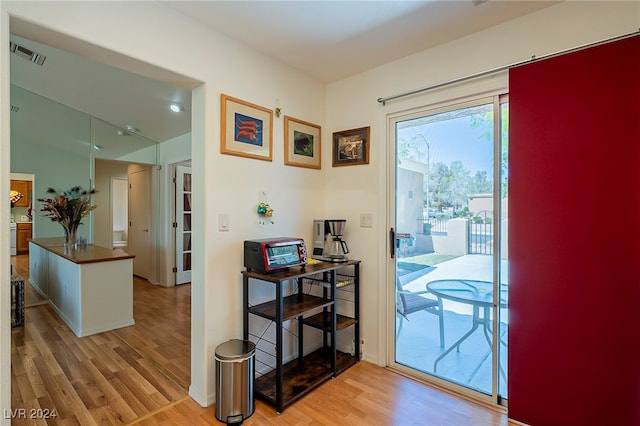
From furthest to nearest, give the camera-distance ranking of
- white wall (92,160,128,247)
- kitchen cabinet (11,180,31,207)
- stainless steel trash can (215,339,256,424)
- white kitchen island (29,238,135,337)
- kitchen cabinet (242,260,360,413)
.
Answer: white wall (92,160,128,247) → kitchen cabinet (11,180,31,207) → white kitchen island (29,238,135,337) → kitchen cabinet (242,260,360,413) → stainless steel trash can (215,339,256,424)

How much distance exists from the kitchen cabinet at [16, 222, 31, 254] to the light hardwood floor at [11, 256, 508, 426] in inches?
57.1

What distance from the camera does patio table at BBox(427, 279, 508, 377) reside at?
2.13m

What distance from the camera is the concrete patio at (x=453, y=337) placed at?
2150 millimetres

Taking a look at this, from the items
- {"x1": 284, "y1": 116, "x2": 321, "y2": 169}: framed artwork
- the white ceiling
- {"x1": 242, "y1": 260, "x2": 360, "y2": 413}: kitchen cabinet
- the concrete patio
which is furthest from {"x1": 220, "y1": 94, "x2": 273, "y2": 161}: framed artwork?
the concrete patio

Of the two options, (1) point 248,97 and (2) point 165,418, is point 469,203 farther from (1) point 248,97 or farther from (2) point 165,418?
(2) point 165,418

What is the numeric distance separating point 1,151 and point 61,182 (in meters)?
3.22

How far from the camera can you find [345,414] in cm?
197

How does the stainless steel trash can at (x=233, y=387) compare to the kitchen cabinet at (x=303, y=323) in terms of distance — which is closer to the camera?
the stainless steel trash can at (x=233, y=387)

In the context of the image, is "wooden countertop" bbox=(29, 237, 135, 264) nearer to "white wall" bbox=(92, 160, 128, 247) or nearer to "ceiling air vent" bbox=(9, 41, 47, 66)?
"white wall" bbox=(92, 160, 128, 247)

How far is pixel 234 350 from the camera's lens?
2.00 metres

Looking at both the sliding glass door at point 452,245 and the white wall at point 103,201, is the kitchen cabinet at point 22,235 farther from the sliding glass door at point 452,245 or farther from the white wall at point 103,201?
the sliding glass door at point 452,245

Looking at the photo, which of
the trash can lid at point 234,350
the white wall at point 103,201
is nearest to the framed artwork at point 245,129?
the trash can lid at point 234,350

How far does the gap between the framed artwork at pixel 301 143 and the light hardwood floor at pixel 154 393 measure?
1.81 m

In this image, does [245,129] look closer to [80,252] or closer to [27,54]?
[27,54]
